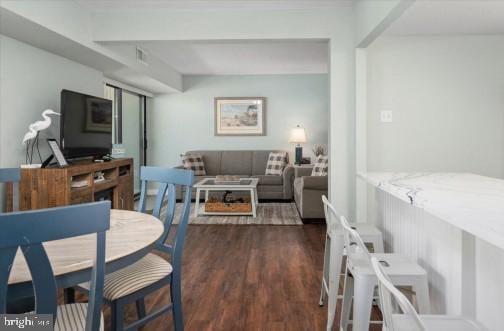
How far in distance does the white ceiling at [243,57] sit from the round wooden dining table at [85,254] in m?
3.38

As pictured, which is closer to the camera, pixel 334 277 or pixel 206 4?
pixel 334 277

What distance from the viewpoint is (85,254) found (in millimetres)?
1146

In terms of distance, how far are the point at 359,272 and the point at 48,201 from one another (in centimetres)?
255

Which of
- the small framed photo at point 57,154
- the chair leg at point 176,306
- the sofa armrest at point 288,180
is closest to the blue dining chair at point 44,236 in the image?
the chair leg at point 176,306

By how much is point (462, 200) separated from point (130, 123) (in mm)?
6037

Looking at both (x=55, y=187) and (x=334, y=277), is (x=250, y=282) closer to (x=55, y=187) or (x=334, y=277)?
(x=334, y=277)

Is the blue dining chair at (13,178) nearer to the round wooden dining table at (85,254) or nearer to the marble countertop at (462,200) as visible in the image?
the round wooden dining table at (85,254)

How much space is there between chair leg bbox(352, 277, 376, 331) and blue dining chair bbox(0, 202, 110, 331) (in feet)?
3.02

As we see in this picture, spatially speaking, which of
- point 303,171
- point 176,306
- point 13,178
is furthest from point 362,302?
point 303,171

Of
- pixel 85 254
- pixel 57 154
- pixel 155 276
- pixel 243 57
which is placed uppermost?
pixel 243 57

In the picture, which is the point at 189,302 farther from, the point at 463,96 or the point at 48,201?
the point at 463,96

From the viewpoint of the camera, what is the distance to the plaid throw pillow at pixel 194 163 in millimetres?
6555

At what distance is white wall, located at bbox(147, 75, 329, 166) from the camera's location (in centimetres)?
705

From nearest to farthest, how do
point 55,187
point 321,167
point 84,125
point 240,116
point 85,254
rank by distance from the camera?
1. point 85,254
2. point 55,187
3. point 84,125
4. point 321,167
5. point 240,116
